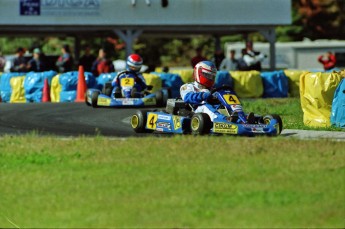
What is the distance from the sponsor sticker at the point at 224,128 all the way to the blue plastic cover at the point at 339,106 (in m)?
2.77

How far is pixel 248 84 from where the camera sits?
2983 centimetres

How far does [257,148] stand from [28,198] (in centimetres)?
348

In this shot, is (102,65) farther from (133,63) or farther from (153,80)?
(133,63)

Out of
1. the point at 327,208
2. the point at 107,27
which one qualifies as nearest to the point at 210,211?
the point at 327,208

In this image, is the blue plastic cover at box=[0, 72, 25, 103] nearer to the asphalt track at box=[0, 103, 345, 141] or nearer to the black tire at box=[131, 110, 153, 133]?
the asphalt track at box=[0, 103, 345, 141]

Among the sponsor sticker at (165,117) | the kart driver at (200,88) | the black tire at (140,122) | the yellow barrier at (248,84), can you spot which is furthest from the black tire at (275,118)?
the yellow barrier at (248,84)

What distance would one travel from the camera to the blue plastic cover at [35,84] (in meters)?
28.9

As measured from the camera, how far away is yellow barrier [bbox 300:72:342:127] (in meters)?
18.2

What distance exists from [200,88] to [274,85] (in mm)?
13771

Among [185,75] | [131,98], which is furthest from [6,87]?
[131,98]

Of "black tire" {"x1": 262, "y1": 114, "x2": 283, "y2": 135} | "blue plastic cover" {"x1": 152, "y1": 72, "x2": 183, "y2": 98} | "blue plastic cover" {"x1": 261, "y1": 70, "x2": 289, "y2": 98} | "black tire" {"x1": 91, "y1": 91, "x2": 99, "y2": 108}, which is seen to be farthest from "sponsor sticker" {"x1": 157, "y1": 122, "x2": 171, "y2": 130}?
"blue plastic cover" {"x1": 261, "y1": 70, "x2": 289, "y2": 98}

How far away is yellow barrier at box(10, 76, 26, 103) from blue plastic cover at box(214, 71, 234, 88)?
5284mm

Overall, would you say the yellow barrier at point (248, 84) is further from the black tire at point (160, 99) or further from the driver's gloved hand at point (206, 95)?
the driver's gloved hand at point (206, 95)

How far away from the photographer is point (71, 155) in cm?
1295
